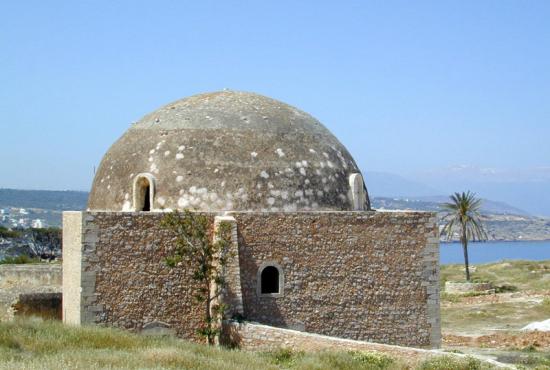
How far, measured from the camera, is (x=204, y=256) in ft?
50.6

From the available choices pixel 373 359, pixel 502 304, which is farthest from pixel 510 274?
pixel 373 359

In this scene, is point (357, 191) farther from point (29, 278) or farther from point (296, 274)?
point (29, 278)

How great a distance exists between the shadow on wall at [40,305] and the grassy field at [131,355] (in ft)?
13.4

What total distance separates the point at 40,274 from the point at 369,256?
11453mm

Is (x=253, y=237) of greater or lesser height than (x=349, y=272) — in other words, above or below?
above

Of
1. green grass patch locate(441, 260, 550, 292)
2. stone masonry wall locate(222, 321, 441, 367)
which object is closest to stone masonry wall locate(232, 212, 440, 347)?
stone masonry wall locate(222, 321, 441, 367)

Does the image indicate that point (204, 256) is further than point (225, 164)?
No

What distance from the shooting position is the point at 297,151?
17.5 metres

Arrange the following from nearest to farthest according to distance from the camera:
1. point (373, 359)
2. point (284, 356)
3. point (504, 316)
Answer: point (373, 359) < point (284, 356) < point (504, 316)

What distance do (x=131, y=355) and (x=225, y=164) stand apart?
630 cm

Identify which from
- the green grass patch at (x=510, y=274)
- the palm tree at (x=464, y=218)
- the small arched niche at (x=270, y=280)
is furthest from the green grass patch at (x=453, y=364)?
the palm tree at (x=464, y=218)

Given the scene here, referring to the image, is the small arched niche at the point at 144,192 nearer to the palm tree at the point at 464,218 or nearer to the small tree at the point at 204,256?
the small tree at the point at 204,256

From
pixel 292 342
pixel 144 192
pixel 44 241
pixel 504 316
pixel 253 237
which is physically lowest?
pixel 504 316

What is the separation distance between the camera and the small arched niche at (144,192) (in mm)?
16750
